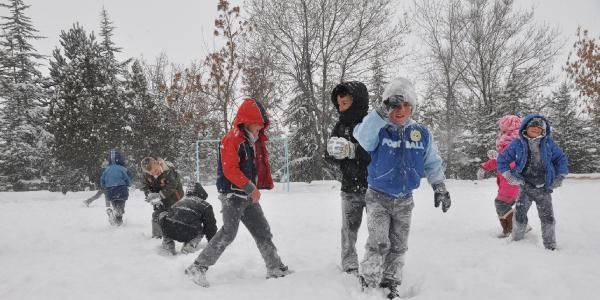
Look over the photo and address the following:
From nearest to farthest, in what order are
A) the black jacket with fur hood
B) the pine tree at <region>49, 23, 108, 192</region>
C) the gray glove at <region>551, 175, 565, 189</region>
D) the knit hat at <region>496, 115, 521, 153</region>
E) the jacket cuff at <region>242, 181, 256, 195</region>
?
1. the jacket cuff at <region>242, 181, 256, 195</region>
2. the black jacket with fur hood
3. the gray glove at <region>551, 175, 565, 189</region>
4. the knit hat at <region>496, 115, 521, 153</region>
5. the pine tree at <region>49, 23, 108, 192</region>

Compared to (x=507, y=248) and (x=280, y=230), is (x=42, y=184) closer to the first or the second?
(x=280, y=230)

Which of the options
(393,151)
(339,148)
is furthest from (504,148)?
(339,148)

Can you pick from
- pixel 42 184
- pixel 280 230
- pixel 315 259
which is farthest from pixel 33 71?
pixel 315 259

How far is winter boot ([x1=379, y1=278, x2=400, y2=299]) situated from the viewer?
132 inches

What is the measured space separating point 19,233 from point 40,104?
2665 centimetres

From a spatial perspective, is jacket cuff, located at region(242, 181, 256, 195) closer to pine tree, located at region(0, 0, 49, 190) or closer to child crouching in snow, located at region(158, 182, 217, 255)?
child crouching in snow, located at region(158, 182, 217, 255)

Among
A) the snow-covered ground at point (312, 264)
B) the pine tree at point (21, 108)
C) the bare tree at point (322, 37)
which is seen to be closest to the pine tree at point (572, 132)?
the bare tree at point (322, 37)

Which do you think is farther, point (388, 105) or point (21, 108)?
point (21, 108)

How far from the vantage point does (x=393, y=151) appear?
11.3 ft

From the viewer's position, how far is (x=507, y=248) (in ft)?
15.3

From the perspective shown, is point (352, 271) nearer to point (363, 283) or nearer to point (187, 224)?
point (363, 283)

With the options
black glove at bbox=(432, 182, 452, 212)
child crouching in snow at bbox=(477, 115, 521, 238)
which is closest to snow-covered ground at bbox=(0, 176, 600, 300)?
child crouching in snow at bbox=(477, 115, 521, 238)

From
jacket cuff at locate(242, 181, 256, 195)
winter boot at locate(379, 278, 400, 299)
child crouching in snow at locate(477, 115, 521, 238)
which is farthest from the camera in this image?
child crouching in snow at locate(477, 115, 521, 238)

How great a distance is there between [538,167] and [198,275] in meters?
4.06
